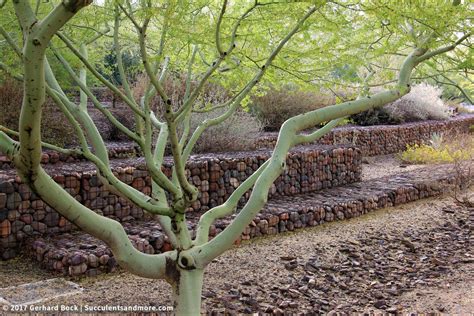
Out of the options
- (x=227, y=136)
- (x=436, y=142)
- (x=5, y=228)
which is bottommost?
(x=5, y=228)

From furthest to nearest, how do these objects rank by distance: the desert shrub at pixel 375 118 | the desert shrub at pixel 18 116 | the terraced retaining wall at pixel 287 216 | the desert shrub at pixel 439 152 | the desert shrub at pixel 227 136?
the desert shrub at pixel 375 118 → the desert shrub at pixel 439 152 → the desert shrub at pixel 227 136 → the desert shrub at pixel 18 116 → the terraced retaining wall at pixel 287 216

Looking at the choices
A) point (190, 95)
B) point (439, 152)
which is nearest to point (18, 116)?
point (190, 95)

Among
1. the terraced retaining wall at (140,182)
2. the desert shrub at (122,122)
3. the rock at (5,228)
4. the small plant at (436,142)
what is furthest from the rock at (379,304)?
the small plant at (436,142)

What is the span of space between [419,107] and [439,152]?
3920 mm

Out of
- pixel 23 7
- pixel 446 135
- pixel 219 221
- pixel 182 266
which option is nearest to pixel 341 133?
pixel 446 135

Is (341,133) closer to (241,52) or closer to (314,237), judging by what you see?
(314,237)

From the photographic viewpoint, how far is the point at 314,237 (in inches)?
248

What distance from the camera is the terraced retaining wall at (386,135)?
1155 cm

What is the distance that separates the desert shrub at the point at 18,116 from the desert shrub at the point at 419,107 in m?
8.43

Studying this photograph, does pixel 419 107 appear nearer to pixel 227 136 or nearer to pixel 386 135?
pixel 386 135

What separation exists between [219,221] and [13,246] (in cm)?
190

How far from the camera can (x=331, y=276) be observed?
506 centimetres

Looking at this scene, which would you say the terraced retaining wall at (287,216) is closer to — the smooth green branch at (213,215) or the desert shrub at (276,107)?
the smooth green branch at (213,215)

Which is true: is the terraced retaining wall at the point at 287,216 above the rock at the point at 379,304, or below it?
above
